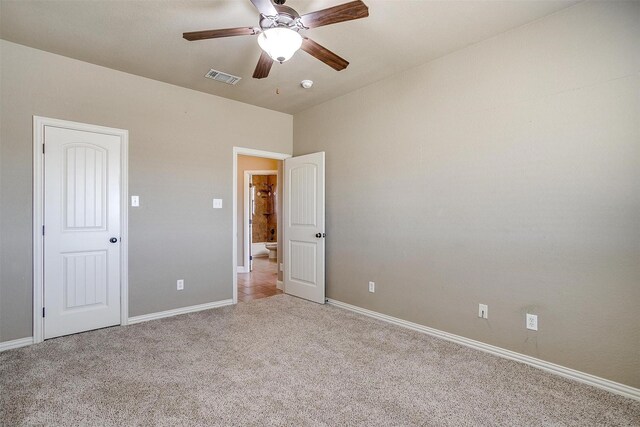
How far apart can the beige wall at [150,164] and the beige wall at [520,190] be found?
1826 millimetres

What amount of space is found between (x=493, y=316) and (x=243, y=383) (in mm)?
2094

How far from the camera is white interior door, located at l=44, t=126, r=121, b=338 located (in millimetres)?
3002

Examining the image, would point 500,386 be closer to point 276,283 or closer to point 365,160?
point 365,160

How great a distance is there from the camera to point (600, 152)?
2221 mm

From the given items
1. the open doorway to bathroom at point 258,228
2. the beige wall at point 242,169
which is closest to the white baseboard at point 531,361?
the open doorway to bathroom at point 258,228

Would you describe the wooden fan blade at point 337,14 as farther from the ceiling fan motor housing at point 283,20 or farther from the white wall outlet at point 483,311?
the white wall outlet at point 483,311

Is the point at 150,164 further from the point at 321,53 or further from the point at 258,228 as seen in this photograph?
the point at 258,228

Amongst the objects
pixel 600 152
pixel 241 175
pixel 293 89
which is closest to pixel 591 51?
pixel 600 152

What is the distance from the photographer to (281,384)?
7.31 ft

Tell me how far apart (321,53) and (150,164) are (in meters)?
2.40

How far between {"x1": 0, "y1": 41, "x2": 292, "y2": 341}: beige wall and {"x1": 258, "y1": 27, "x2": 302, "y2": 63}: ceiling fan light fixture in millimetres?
2160

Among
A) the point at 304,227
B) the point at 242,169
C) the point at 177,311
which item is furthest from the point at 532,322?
the point at 242,169

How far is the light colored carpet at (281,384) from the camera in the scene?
1.88m

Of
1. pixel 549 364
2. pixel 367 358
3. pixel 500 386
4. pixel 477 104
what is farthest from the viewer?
pixel 477 104
